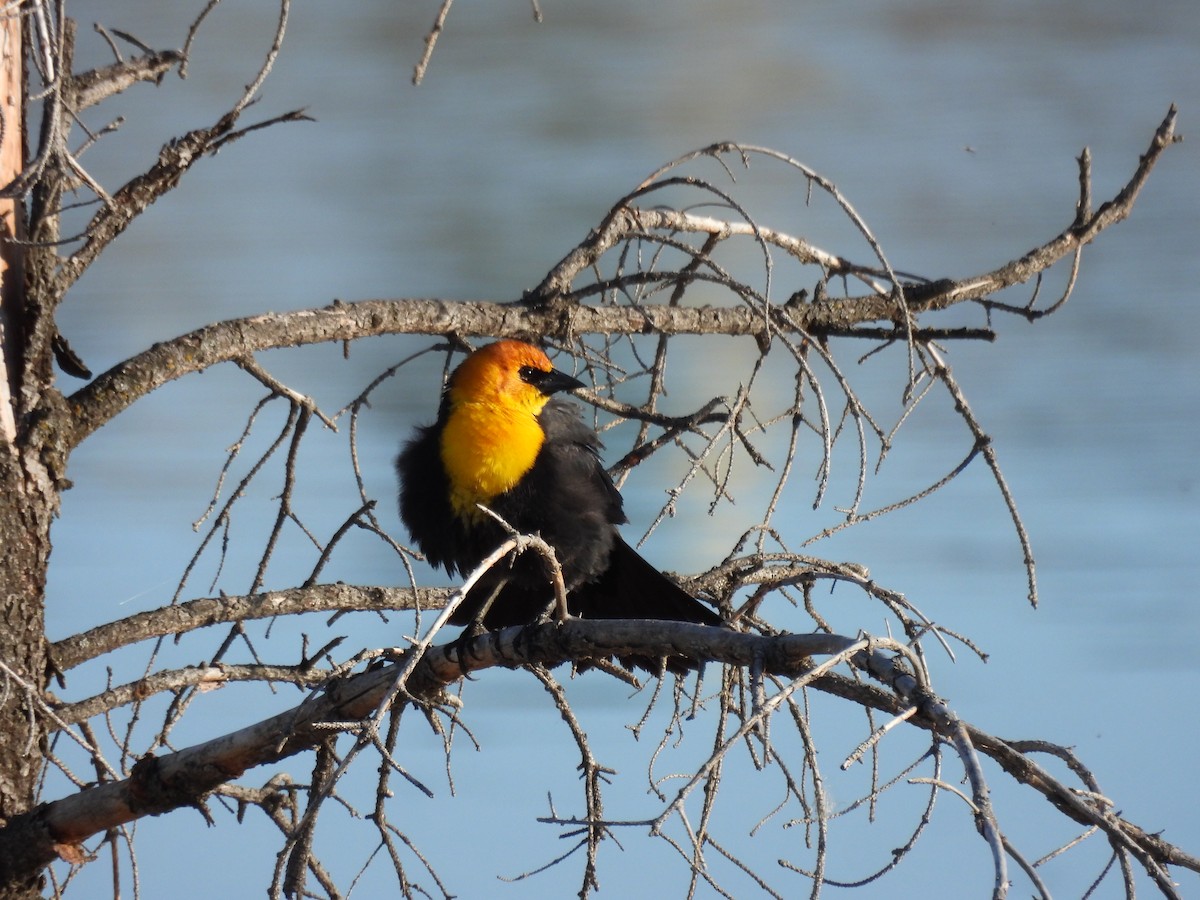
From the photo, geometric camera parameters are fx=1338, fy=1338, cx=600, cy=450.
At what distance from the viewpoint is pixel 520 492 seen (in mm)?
2145

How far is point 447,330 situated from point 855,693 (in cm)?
74

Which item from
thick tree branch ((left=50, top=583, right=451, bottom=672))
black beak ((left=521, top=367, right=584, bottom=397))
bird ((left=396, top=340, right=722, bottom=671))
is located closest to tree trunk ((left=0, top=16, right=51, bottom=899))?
thick tree branch ((left=50, top=583, right=451, bottom=672))

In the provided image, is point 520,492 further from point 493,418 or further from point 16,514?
point 16,514

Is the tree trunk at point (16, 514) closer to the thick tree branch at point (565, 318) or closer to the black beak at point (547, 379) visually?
the thick tree branch at point (565, 318)

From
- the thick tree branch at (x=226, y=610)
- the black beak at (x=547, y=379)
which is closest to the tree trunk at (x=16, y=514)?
the thick tree branch at (x=226, y=610)

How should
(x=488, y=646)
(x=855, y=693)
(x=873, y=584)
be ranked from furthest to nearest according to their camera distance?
(x=488, y=646)
(x=855, y=693)
(x=873, y=584)

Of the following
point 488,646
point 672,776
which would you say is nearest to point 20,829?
point 488,646

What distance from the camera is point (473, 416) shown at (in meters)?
2.20

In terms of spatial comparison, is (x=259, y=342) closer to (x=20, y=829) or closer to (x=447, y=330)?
(x=447, y=330)

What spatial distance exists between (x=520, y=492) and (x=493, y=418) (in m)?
0.14

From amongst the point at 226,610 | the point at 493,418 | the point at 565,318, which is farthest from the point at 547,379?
the point at 226,610

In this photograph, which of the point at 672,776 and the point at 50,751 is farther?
the point at 50,751

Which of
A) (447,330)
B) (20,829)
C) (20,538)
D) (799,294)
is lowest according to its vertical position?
(20,829)

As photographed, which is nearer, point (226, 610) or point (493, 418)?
point (226, 610)
